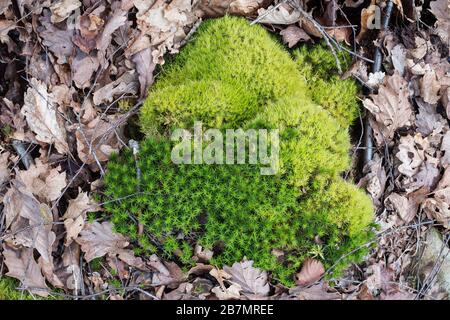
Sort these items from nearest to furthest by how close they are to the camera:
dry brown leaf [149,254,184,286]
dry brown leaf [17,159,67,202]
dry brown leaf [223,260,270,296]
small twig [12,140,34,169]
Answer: dry brown leaf [223,260,270,296]
dry brown leaf [149,254,184,286]
dry brown leaf [17,159,67,202]
small twig [12,140,34,169]

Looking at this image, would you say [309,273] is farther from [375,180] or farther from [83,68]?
[83,68]

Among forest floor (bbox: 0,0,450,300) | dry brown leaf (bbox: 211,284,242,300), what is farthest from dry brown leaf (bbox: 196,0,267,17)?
dry brown leaf (bbox: 211,284,242,300)

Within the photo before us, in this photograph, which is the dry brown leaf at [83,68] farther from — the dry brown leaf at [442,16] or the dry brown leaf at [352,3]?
the dry brown leaf at [442,16]

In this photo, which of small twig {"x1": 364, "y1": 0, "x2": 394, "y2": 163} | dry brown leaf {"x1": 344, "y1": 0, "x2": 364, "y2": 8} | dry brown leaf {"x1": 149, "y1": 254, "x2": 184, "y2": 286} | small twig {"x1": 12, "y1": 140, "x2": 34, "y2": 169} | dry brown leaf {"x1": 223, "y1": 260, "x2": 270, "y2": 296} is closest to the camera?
dry brown leaf {"x1": 223, "y1": 260, "x2": 270, "y2": 296}

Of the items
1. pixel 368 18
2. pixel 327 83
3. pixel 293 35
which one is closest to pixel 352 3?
pixel 368 18

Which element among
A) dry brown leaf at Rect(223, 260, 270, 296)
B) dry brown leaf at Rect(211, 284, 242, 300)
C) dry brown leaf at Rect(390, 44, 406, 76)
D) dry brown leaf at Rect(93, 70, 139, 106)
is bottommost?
dry brown leaf at Rect(211, 284, 242, 300)

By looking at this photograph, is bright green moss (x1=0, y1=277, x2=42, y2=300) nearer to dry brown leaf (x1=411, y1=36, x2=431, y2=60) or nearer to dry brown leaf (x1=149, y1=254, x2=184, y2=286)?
dry brown leaf (x1=149, y1=254, x2=184, y2=286)

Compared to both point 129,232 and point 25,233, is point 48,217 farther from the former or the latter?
point 129,232
